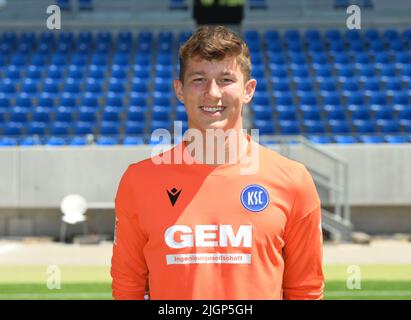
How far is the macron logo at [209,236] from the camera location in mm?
2238

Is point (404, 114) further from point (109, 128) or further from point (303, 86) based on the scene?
point (109, 128)

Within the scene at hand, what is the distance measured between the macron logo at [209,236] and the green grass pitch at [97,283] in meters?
5.87

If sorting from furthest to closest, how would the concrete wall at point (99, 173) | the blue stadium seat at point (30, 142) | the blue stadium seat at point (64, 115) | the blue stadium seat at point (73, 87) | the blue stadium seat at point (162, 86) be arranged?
the blue stadium seat at point (73, 87) → the blue stadium seat at point (162, 86) → the blue stadium seat at point (64, 115) → the blue stadium seat at point (30, 142) → the concrete wall at point (99, 173)

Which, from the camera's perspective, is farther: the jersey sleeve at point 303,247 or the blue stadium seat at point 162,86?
the blue stadium seat at point 162,86

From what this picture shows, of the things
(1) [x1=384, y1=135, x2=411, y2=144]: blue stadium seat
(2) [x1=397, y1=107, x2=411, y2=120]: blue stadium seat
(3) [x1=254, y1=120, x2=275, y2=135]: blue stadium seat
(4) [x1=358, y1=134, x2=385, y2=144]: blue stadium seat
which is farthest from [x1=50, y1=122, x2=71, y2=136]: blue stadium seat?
(2) [x1=397, y1=107, x2=411, y2=120]: blue stadium seat

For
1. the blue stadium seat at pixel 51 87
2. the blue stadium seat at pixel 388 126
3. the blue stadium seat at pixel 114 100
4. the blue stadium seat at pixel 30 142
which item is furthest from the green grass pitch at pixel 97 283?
the blue stadium seat at pixel 51 87

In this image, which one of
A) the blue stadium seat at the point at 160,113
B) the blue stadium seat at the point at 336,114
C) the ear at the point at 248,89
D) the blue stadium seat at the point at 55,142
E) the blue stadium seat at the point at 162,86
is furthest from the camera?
the blue stadium seat at the point at 162,86

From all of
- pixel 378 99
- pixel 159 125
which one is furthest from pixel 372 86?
pixel 159 125

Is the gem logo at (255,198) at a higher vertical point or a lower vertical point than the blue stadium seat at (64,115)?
lower

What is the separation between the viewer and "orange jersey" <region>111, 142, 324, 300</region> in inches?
A: 88.1

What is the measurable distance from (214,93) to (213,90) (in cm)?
1

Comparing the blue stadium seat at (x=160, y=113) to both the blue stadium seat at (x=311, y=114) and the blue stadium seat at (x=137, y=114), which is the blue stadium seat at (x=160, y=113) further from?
the blue stadium seat at (x=311, y=114)

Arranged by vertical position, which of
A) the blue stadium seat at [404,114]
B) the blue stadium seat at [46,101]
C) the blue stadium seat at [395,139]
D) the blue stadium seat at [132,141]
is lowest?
the blue stadium seat at [395,139]

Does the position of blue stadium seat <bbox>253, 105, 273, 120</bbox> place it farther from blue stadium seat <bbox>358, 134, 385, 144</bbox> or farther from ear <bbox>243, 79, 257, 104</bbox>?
ear <bbox>243, 79, 257, 104</bbox>
